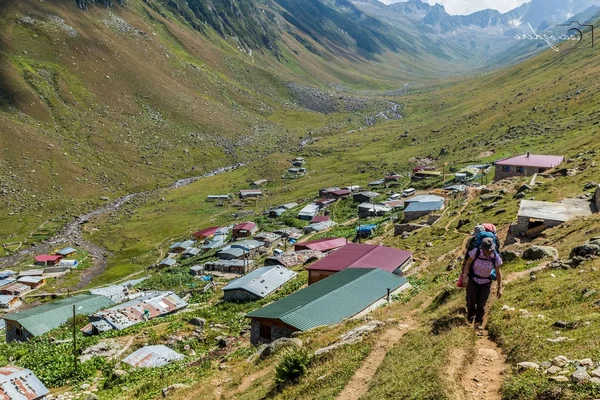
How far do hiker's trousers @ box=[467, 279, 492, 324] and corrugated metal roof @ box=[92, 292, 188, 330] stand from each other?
105 ft

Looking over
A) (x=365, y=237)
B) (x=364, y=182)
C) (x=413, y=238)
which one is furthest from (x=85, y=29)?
(x=413, y=238)

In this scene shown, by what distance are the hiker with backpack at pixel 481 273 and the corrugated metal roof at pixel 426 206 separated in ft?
156

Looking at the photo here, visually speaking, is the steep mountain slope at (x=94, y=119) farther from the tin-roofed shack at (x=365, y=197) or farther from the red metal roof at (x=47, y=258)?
the tin-roofed shack at (x=365, y=197)

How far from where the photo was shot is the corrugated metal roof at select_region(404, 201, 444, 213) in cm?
6109

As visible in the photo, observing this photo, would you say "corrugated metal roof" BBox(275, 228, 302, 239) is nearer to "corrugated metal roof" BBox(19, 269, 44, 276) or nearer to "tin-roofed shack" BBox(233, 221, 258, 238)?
"tin-roofed shack" BBox(233, 221, 258, 238)

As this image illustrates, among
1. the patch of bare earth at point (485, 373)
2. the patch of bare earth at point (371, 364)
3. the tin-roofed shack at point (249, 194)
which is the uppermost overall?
the patch of bare earth at point (485, 373)

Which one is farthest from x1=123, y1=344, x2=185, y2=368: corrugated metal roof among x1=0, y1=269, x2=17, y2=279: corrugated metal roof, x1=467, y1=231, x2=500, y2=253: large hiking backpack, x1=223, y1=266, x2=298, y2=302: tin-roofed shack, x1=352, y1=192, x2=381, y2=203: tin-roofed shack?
x1=352, y1=192, x2=381, y2=203: tin-roofed shack

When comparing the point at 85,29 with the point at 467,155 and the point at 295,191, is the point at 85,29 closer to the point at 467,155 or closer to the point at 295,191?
the point at 295,191

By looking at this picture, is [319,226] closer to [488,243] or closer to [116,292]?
[116,292]

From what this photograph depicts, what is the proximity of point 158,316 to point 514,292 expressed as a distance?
34.5 meters

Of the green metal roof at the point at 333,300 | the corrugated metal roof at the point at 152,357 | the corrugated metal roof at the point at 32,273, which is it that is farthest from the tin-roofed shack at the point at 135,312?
the corrugated metal roof at the point at 32,273

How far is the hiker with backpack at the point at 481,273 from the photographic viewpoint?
13805 mm

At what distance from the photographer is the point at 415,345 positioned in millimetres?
14211

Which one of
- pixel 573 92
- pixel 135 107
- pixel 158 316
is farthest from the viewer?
pixel 135 107
